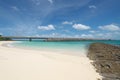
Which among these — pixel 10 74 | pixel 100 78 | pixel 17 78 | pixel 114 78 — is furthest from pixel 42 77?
pixel 114 78

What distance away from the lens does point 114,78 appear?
588 cm

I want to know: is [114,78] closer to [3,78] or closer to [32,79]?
[32,79]

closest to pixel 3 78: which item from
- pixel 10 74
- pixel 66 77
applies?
pixel 10 74

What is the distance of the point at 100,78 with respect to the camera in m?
5.82

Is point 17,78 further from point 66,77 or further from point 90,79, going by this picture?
point 90,79

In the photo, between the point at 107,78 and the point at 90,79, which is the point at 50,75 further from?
the point at 107,78

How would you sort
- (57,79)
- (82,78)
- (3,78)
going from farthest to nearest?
(82,78) < (57,79) < (3,78)

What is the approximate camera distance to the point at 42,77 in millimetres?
5445

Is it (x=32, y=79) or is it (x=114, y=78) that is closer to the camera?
(x=32, y=79)

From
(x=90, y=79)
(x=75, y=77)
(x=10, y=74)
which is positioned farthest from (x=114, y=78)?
(x=10, y=74)

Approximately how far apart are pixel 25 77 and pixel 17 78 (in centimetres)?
32

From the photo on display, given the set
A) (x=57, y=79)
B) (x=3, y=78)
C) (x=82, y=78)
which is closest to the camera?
(x=3, y=78)

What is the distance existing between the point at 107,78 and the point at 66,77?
1.90 metres

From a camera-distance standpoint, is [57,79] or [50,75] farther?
[50,75]
